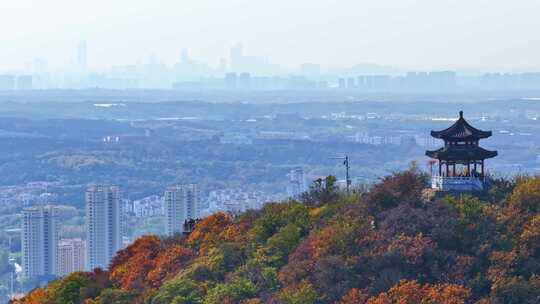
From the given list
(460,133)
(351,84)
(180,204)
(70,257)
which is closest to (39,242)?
(70,257)

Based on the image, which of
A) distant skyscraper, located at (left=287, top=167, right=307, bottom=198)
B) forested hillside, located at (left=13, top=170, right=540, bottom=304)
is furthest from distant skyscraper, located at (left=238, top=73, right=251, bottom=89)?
forested hillside, located at (left=13, top=170, right=540, bottom=304)

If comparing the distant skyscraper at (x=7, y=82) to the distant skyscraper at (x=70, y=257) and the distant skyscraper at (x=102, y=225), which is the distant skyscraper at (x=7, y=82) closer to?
the distant skyscraper at (x=102, y=225)

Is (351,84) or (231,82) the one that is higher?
(231,82)

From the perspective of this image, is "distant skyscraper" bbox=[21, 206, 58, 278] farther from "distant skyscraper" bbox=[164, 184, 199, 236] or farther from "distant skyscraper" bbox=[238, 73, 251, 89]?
"distant skyscraper" bbox=[238, 73, 251, 89]

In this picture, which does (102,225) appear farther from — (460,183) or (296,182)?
(460,183)

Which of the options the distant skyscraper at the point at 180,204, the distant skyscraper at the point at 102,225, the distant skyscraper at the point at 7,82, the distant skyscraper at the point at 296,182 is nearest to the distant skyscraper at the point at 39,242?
the distant skyscraper at the point at 102,225

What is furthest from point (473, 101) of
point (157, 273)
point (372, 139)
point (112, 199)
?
point (157, 273)
